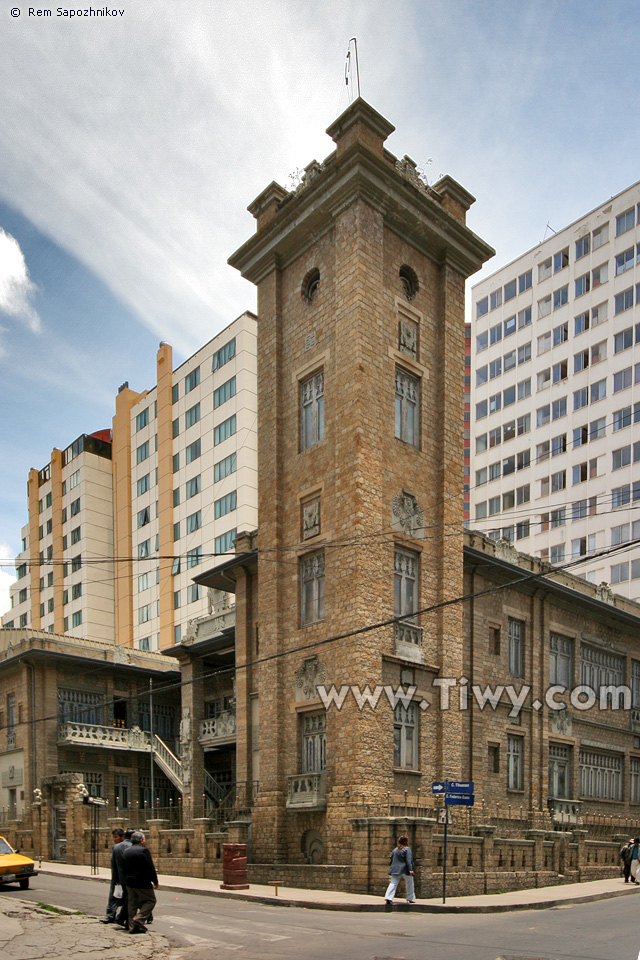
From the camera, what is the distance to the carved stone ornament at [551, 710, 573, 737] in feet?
109

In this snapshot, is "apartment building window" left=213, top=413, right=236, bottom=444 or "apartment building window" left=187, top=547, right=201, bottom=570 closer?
"apartment building window" left=213, top=413, right=236, bottom=444

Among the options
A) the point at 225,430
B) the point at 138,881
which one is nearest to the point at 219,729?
the point at 138,881

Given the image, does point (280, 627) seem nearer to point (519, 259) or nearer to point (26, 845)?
point (26, 845)

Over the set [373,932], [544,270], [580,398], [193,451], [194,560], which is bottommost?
[373,932]

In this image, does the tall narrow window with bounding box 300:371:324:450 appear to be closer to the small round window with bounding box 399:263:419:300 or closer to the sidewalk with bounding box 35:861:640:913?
the small round window with bounding box 399:263:419:300

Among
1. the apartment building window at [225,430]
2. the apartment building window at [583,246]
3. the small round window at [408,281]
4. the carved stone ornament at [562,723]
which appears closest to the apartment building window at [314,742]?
the carved stone ornament at [562,723]

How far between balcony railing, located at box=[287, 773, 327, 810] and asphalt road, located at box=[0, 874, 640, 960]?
436 centimetres

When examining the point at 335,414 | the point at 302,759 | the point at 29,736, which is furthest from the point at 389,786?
the point at 29,736

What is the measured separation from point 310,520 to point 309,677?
455 cm

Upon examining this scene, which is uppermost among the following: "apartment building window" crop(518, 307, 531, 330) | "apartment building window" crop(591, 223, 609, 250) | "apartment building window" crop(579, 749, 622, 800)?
"apartment building window" crop(591, 223, 609, 250)

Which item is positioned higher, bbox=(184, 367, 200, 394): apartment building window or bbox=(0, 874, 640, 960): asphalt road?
bbox=(184, 367, 200, 394): apartment building window

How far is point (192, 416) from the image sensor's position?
59.4 meters

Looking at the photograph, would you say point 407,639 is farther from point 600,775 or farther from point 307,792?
point 600,775

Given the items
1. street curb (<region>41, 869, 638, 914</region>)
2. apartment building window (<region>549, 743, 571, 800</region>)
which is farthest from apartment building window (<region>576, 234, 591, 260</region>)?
street curb (<region>41, 869, 638, 914</region>)
